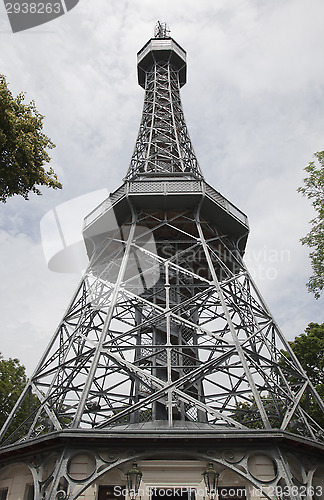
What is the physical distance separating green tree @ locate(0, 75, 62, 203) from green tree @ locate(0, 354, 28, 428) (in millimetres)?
16702

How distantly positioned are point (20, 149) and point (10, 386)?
59.7ft

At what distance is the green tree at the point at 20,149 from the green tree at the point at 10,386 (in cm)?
1670

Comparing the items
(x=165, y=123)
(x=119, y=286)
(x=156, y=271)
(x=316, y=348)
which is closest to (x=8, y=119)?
(x=119, y=286)

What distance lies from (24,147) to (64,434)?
744 cm

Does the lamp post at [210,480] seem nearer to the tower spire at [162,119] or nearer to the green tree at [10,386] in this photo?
the tower spire at [162,119]

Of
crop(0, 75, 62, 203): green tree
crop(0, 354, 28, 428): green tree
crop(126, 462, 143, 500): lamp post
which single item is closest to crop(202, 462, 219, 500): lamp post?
crop(126, 462, 143, 500): lamp post

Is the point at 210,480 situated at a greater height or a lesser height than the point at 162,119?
lesser

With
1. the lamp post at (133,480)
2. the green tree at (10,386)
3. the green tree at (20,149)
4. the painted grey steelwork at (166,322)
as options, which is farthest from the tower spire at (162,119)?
the green tree at (10,386)

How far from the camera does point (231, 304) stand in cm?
1372

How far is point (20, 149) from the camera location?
10.1 m

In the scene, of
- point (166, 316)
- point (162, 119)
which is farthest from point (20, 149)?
point (162, 119)

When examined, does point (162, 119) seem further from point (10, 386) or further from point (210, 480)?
point (210, 480)

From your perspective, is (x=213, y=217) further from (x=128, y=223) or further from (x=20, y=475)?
(x=20, y=475)

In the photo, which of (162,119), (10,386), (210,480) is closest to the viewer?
(210,480)
